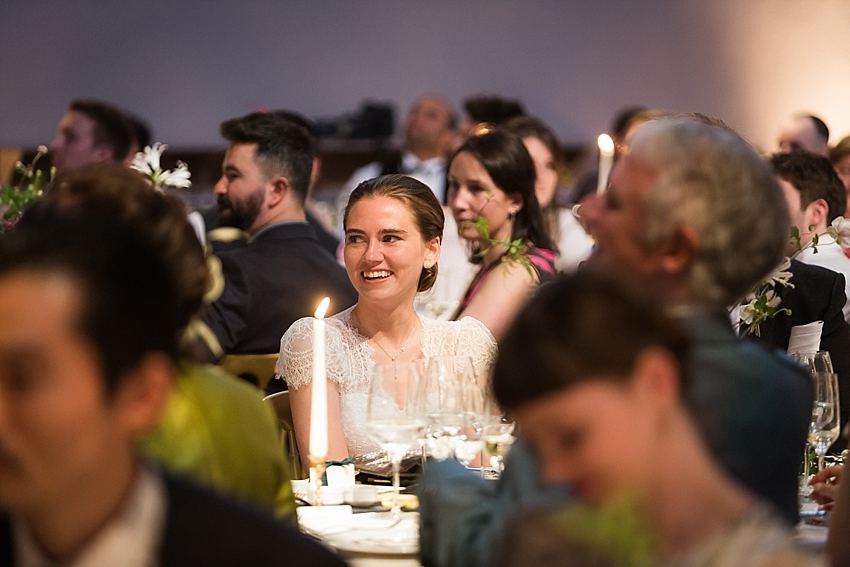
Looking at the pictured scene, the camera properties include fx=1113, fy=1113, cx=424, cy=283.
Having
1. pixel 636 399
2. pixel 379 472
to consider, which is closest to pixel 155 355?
pixel 636 399

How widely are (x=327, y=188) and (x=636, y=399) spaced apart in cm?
803

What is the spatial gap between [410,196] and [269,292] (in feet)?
3.68

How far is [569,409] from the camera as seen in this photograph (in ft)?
3.32

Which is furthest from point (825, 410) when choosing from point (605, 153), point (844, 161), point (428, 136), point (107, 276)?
point (428, 136)

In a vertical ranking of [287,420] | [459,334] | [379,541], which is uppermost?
[459,334]

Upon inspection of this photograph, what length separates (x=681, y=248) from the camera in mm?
1521

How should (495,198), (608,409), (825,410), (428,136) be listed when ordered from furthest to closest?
(428,136) < (495,198) < (825,410) < (608,409)

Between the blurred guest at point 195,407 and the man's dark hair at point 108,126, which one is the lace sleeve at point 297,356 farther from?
the man's dark hair at point 108,126

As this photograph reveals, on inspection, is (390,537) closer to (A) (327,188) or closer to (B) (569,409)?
(B) (569,409)

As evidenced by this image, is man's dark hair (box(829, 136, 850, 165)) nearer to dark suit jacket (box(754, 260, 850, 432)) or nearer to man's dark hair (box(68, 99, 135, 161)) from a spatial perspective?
dark suit jacket (box(754, 260, 850, 432))

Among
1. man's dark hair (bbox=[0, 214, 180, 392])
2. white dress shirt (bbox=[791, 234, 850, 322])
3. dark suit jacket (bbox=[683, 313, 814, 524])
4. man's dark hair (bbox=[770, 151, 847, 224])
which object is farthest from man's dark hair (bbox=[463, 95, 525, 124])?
man's dark hair (bbox=[0, 214, 180, 392])

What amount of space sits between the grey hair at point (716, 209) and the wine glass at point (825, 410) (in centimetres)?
114

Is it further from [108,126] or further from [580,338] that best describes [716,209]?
[108,126]

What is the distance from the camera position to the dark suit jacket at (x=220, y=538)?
3.71 feet
